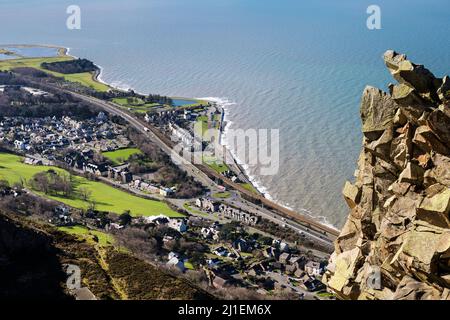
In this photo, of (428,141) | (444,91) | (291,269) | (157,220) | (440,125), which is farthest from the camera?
(157,220)

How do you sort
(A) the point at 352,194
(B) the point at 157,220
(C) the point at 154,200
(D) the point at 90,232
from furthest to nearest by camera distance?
(C) the point at 154,200
(B) the point at 157,220
(D) the point at 90,232
(A) the point at 352,194

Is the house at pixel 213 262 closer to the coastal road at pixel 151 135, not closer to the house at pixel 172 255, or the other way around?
the house at pixel 172 255

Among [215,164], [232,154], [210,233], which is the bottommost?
[210,233]

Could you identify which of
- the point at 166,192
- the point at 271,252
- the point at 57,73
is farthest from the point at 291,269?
the point at 57,73

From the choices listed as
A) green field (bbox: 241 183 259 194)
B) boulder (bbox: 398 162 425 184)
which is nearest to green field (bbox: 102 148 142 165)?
green field (bbox: 241 183 259 194)

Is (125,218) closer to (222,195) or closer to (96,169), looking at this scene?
(222,195)

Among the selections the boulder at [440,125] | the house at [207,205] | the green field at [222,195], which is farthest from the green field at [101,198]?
the boulder at [440,125]
